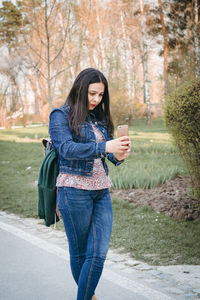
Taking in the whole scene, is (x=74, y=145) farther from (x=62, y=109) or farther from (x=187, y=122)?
(x=187, y=122)

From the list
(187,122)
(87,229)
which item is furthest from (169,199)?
(87,229)

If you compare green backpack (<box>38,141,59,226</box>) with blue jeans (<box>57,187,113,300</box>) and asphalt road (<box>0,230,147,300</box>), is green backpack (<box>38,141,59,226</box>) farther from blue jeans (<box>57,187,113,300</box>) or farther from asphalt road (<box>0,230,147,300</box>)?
asphalt road (<box>0,230,147,300</box>)

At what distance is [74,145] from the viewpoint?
260cm

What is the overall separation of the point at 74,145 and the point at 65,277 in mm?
1994

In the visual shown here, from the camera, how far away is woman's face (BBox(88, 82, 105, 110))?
2.85 m

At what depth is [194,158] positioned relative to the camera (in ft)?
18.6

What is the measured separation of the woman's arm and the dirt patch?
371 centimetres

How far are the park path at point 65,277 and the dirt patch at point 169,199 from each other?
70.2 inches

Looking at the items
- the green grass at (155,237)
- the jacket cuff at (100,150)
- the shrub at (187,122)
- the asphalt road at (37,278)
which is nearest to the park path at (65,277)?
the asphalt road at (37,278)

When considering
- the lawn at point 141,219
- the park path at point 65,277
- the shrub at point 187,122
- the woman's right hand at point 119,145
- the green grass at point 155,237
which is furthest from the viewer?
the shrub at point 187,122

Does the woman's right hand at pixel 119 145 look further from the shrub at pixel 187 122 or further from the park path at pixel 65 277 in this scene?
the shrub at pixel 187 122

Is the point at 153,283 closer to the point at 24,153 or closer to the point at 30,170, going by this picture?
the point at 30,170

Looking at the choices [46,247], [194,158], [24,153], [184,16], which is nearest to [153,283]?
[46,247]

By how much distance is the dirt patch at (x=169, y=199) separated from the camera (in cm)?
612
